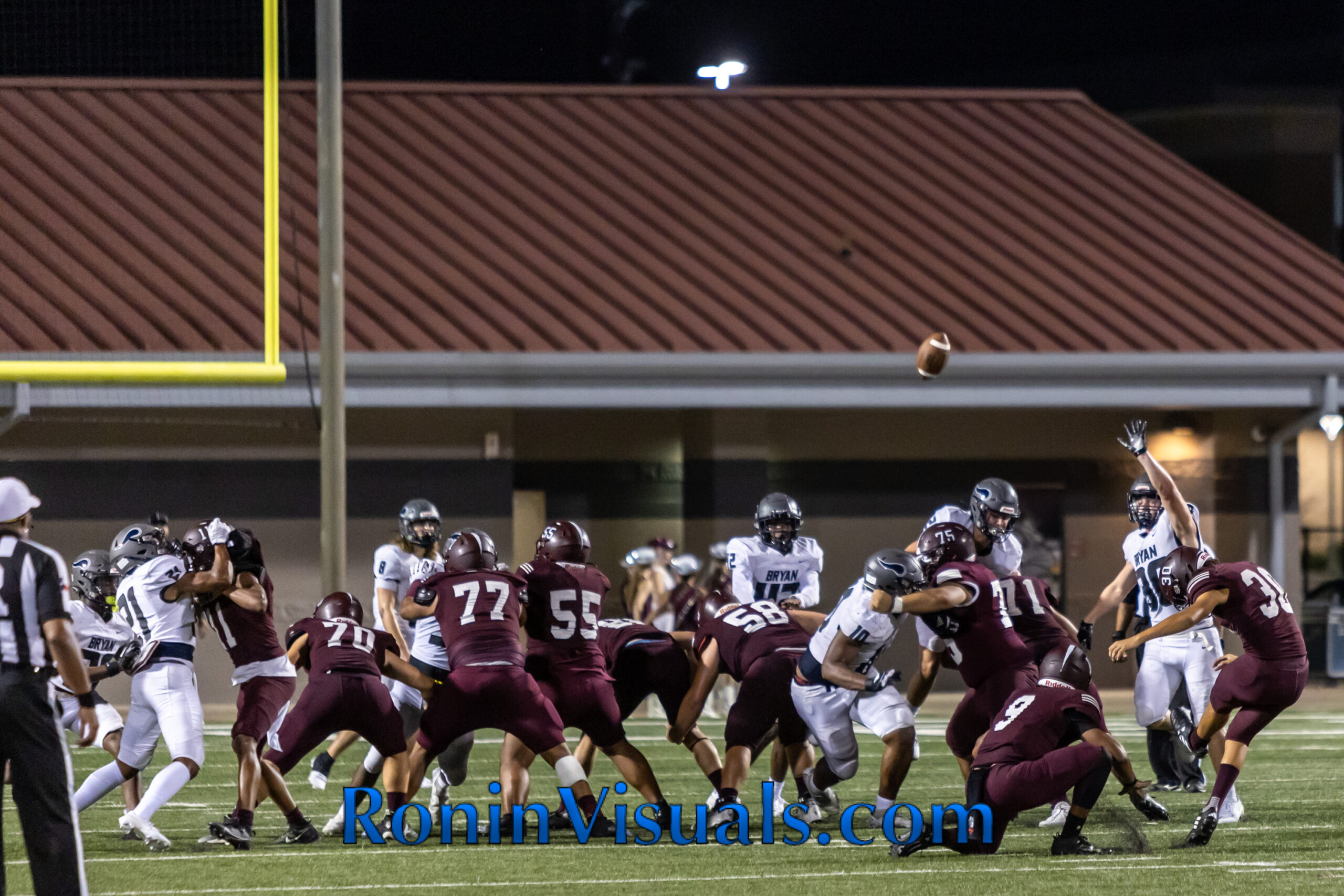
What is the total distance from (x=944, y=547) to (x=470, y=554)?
2.26 metres

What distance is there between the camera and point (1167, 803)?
9742 mm

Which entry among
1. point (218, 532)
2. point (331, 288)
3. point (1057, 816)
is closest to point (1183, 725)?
point (1057, 816)


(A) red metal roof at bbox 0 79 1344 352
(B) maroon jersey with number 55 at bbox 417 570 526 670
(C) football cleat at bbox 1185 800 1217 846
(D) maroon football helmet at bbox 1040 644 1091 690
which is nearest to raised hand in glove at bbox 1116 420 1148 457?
(D) maroon football helmet at bbox 1040 644 1091 690

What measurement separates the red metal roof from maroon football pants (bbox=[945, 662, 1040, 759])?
25.3 ft

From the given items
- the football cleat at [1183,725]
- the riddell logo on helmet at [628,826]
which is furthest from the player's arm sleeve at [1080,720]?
the football cleat at [1183,725]

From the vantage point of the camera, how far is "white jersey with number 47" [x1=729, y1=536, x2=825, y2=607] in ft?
30.7

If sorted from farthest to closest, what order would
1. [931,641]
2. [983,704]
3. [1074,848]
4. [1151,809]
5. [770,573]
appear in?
[770,573] < [1151,809] < [931,641] < [983,704] < [1074,848]

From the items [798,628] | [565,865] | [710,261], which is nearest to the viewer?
[565,865]

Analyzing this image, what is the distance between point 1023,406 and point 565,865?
978 centimetres

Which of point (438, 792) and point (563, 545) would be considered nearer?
point (563, 545)

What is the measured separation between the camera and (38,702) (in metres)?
6.02

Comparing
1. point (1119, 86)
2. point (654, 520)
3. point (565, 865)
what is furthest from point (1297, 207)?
point (565, 865)

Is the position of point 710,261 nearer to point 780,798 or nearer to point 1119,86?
point 780,798

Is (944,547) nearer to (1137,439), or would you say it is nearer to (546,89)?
(1137,439)
